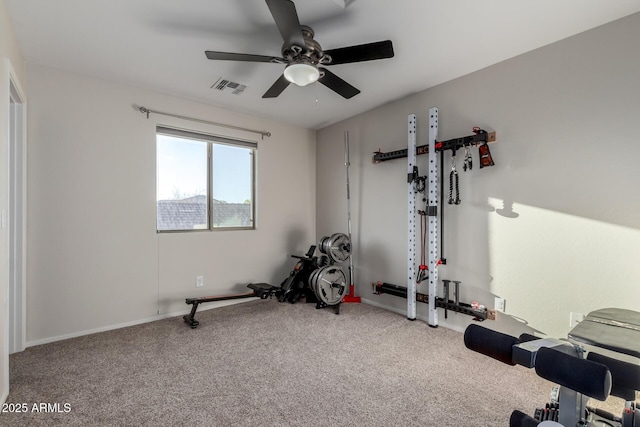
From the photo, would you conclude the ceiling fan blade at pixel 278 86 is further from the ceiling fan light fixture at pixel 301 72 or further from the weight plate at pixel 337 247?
the weight plate at pixel 337 247

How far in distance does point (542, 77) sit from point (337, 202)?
8.82 ft

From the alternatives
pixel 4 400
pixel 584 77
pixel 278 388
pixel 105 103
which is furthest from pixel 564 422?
pixel 105 103

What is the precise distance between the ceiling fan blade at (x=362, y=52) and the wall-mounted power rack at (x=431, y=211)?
4.23 ft

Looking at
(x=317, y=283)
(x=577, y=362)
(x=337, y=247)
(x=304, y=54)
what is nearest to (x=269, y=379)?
(x=317, y=283)

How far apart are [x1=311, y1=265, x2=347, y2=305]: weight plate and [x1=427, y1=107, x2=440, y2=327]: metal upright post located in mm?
1053

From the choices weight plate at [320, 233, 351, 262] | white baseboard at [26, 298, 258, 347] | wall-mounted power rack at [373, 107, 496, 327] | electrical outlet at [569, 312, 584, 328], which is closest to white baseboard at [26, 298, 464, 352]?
white baseboard at [26, 298, 258, 347]

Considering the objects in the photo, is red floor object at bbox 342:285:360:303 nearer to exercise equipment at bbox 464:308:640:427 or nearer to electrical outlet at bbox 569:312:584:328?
electrical outlet at bbox 569:312:584:328

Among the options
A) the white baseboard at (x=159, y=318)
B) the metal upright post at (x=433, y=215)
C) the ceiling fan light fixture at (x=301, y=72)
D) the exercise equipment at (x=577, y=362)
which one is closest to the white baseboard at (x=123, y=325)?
the white baseboard at (x=159, y=318)

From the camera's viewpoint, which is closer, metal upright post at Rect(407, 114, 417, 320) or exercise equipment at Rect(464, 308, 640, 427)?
exercise equipment at Rect(464, 308, 640, 427)

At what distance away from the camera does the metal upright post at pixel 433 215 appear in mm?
3074

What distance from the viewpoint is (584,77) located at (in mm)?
2248

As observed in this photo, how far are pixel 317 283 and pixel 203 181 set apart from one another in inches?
75.6

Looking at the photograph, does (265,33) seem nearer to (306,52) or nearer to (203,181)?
(306,52)

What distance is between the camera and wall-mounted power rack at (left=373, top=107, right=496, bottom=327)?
2838 mm
